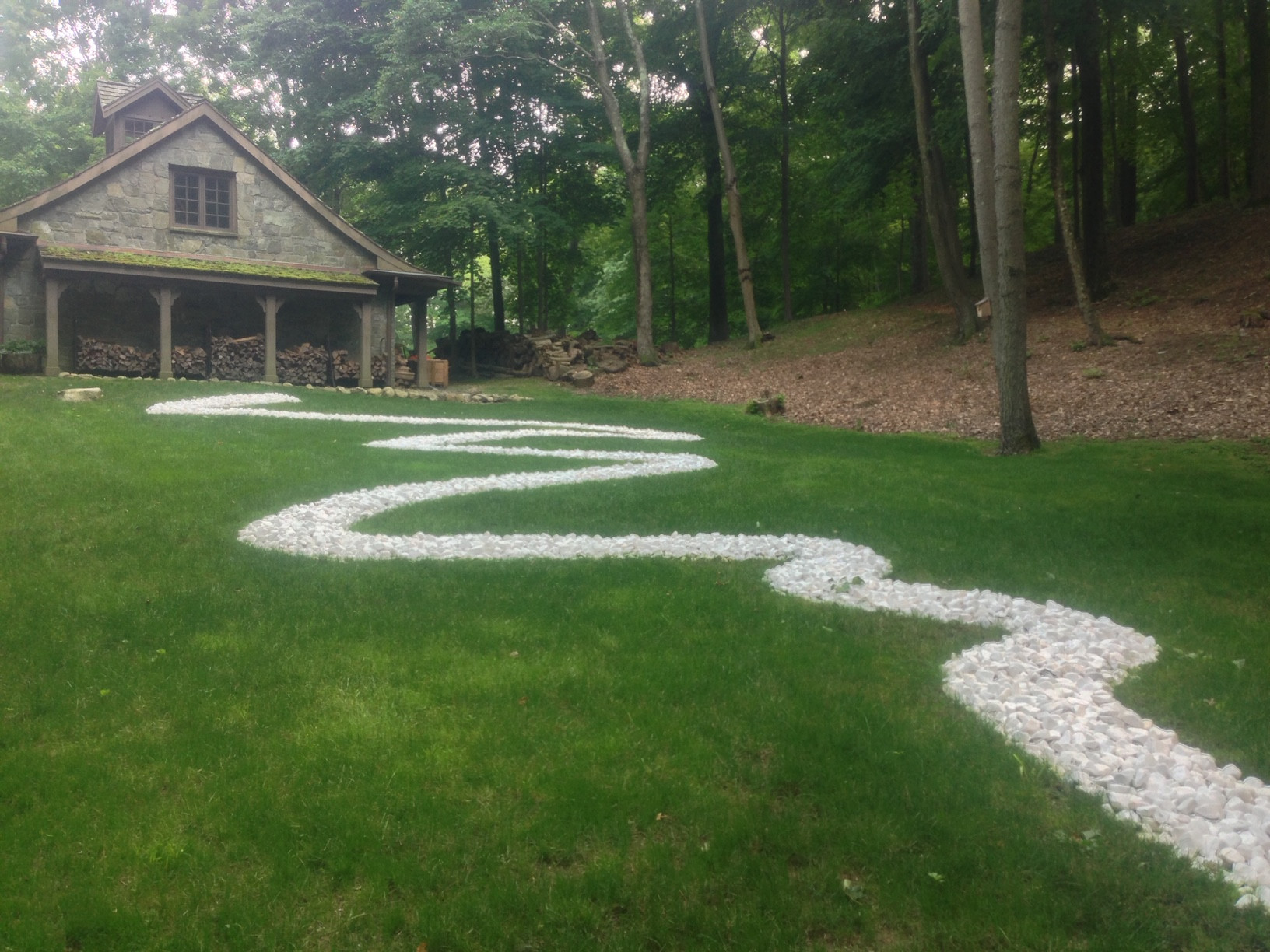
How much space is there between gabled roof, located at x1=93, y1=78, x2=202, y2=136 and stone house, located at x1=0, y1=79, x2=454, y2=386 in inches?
1.9

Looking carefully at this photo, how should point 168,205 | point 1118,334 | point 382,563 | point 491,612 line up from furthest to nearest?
point 168,205 → point 1118,334 → point 382,563 → point 491,612

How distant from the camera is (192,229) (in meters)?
21.8

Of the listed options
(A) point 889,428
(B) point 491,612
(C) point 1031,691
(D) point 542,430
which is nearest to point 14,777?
(B) point 491,612

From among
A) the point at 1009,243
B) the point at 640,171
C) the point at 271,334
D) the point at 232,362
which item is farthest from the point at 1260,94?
the point at 232,362

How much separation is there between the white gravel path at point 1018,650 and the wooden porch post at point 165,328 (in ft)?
41.4

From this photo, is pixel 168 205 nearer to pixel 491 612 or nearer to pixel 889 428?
pixel 889 428

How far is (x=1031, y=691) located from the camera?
16.0 ft

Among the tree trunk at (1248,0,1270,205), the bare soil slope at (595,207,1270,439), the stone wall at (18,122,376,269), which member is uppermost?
the tree trunk at (1248,0,1270,205)

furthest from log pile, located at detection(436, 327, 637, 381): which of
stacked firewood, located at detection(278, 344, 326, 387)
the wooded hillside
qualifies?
stacked firewood, located at detection(278, 344, 326, 387)

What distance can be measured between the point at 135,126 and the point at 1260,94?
2654 centimetres

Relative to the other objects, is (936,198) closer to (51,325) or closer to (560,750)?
(51,325)

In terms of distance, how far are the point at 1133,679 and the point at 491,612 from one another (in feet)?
11.9

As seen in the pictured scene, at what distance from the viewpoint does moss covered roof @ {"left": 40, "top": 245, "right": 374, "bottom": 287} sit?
1975 cm

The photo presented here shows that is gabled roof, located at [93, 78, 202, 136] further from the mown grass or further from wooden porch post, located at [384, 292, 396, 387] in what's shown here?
the mown grass
